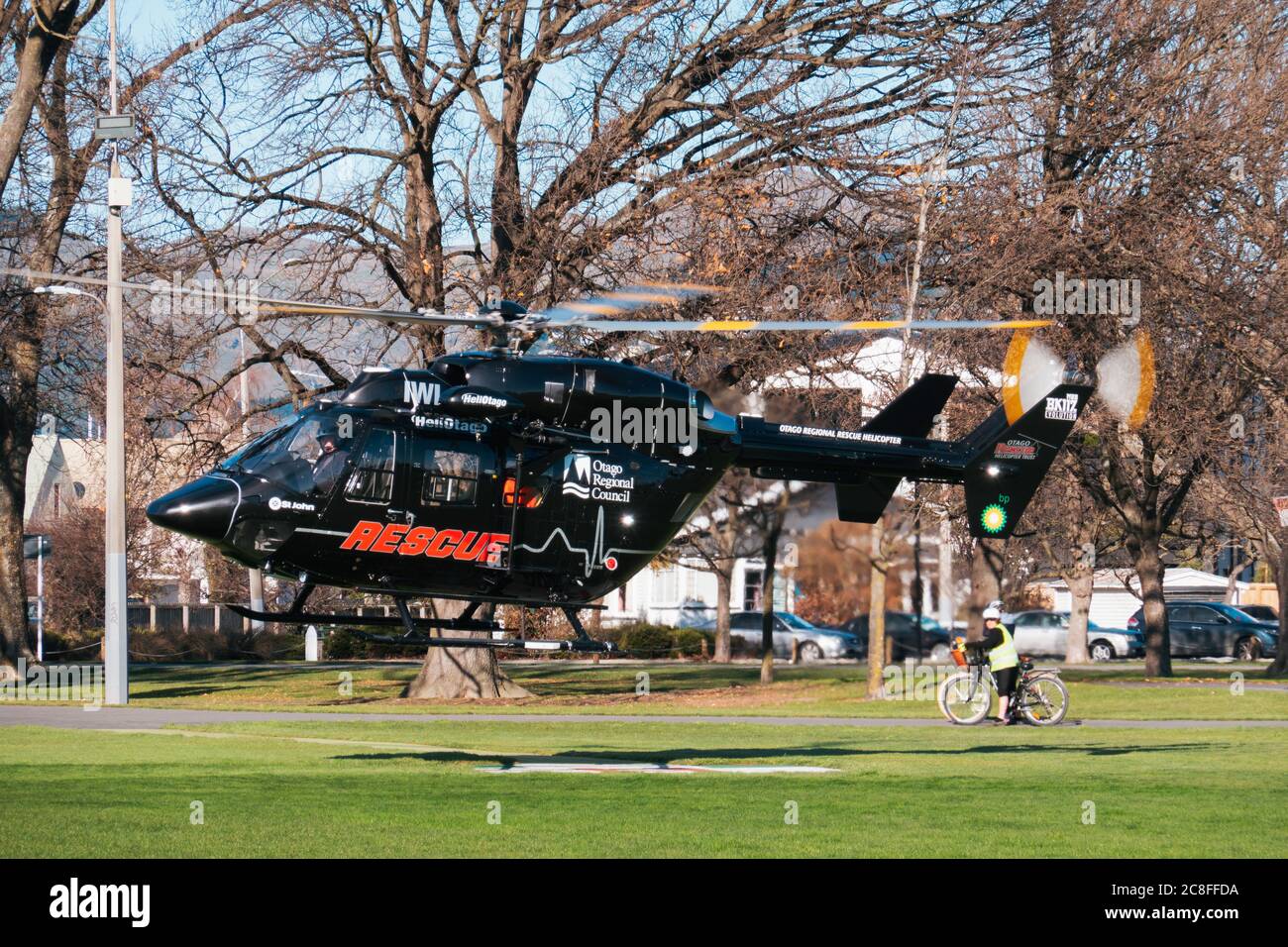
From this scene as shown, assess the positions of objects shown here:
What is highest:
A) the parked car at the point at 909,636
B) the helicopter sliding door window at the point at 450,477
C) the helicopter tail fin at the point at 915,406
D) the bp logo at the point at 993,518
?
the helicopter tail fin at the point at 915,406

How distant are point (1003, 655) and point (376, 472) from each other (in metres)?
13.2

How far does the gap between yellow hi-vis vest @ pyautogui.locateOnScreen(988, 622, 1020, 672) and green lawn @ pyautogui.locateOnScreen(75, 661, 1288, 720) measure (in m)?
3.69

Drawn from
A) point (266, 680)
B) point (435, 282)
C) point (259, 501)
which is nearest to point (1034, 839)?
point (259, 501)

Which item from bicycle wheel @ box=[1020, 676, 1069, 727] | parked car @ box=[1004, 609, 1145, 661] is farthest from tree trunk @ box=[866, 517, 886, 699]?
parked car @ box=[1004, 609, 1145, 661]

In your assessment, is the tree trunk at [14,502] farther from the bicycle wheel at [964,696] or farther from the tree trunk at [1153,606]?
the tree trunk at [1153,606]

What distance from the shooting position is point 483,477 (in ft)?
57.1

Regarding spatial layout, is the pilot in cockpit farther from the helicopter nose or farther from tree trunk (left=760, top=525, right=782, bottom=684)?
tree trunk (left=760, top=525, right=782, bottom=684)

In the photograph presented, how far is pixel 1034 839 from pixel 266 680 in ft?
103

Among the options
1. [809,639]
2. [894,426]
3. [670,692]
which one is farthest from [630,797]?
[809,639]

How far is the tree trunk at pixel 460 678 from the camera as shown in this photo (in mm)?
34219

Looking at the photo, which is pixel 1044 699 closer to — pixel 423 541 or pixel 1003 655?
pixel 1003 655

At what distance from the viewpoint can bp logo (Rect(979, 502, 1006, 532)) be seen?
21.2m

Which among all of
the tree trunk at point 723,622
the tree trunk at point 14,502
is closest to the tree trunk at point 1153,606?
the tree trunk at point 723,622

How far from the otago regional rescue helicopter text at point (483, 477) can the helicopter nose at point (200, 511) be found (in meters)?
0.02
